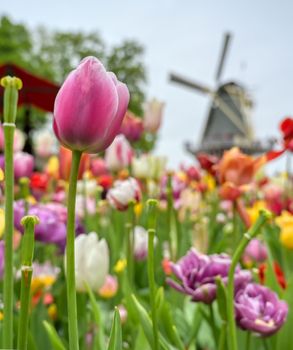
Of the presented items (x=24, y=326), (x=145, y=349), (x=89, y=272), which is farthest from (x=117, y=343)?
(x=89, y=272)

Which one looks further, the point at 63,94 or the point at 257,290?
the point at 257,290

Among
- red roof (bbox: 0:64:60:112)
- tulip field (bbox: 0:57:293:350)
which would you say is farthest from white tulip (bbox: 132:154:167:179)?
red roof (bbox: 0:64:60:112)

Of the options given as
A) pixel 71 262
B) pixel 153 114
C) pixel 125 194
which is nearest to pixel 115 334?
pixel 71 262

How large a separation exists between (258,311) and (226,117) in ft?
71.5

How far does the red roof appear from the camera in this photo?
22.0 feet

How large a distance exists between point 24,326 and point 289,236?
3.02 ft

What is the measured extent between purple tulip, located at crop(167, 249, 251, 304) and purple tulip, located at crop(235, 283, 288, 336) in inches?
0.8

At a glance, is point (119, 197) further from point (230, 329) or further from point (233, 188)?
point (230, 329)

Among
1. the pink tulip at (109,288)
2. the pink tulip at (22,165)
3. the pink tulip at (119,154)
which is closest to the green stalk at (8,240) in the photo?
the pink tulip at (109,288)

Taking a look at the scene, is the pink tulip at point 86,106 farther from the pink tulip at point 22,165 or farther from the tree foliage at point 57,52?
the tree foliage at point 57,52

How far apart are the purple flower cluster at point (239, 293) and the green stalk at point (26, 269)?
35 centimetres

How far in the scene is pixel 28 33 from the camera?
68.4ft

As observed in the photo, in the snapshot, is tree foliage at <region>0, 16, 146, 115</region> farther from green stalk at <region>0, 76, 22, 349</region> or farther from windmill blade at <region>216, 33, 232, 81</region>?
green stalk at <region>0, 76, 22, 349</region>

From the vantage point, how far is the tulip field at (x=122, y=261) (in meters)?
0.47
